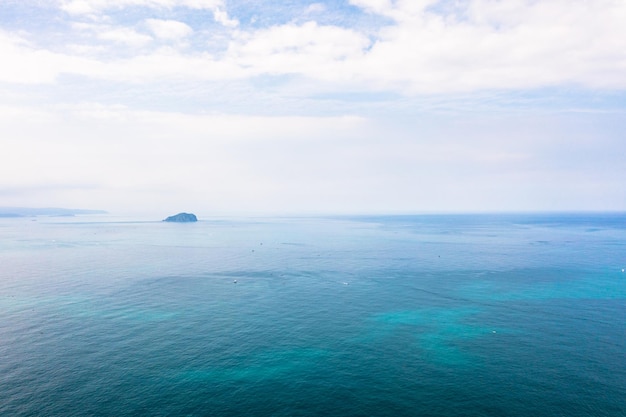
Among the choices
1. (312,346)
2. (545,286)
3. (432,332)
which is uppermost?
(545,286)

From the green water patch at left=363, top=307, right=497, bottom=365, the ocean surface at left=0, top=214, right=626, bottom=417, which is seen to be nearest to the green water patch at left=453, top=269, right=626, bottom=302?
the ocean surface at left=0, top=214, right=626, bottom=417

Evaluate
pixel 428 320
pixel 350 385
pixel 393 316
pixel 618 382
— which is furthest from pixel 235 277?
pixel 618 382

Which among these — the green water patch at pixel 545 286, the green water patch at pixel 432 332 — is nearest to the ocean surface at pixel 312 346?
the green water patch at pixel 432 332

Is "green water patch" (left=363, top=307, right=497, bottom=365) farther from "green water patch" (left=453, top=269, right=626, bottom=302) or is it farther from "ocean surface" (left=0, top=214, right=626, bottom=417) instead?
"green water patch" (left=453, top=269, right=626, bottom=302)

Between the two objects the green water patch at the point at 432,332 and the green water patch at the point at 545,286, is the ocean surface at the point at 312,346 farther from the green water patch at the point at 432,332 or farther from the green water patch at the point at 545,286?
the green water patch at the point at 545,286

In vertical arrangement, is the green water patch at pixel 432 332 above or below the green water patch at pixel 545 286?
below

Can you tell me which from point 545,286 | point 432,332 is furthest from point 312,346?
point 545,286

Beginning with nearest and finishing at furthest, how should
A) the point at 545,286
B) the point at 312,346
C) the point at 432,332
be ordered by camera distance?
the point at 312,346
the point at 432,332
the point at 545,286

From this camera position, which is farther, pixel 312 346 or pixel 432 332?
pixel 432 332

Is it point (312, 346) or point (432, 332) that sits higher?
point (432, 332)

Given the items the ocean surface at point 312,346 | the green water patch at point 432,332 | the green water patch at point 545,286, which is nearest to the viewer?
the ocean surface at point 312,346

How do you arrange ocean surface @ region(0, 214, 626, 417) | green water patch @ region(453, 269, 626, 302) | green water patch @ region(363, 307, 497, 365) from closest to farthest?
ocean surface @ region(0, 214, 626, 417) < green water patch @ region(363, 307, 497, 365) < green water patch @ region(453, 269, 626, 302)

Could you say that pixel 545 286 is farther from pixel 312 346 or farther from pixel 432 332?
pixel 312 346

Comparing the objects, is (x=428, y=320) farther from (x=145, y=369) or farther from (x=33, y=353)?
(x=33, y=353)
